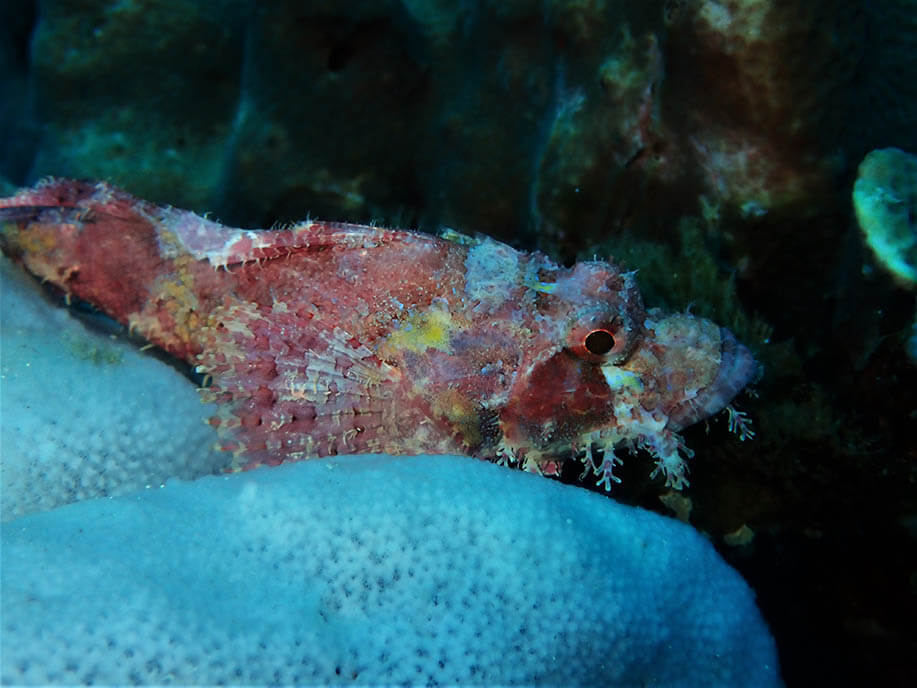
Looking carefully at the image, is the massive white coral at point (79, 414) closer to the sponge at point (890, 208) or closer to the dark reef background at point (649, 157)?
the dark reef background at point (649, 157)

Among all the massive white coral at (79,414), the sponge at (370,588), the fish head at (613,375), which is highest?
the fish head at (613,375)

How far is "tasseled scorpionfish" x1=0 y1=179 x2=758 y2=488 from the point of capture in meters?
3.41

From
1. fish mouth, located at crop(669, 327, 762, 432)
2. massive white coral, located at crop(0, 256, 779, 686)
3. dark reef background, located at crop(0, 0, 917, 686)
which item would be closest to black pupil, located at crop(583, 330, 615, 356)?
fish mouth, located at crop(669, 327, 762, 432)

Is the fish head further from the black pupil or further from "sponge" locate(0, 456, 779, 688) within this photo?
"sponge" locate(0, 456, 779, 688)

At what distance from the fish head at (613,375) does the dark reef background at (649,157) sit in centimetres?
73

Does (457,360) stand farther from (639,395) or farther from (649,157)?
(649,157)

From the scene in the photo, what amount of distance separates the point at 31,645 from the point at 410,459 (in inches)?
60.0

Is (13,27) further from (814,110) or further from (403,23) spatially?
(814,110)

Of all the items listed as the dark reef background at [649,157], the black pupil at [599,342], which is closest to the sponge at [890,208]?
the dark reef background at [649,157]

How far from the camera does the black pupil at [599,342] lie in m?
3.39

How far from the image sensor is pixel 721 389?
3338 millimetres

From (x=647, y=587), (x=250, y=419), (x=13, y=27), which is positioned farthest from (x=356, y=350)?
(x=13, y=27)

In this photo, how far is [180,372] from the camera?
13.9 feet

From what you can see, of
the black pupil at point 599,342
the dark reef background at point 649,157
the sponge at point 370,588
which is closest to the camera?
the sponge at point 370,588
